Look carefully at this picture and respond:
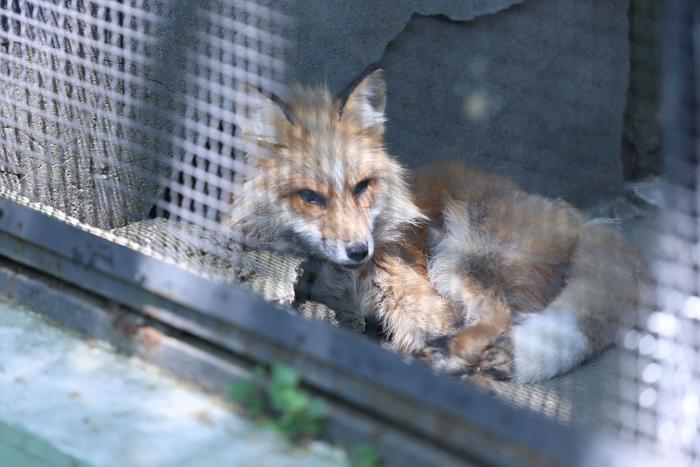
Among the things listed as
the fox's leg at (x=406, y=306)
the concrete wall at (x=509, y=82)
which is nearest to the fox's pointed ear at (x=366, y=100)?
the fox's leg at (x=406, y=306)

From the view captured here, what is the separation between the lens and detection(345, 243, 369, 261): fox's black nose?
3049mm

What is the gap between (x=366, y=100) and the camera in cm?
334

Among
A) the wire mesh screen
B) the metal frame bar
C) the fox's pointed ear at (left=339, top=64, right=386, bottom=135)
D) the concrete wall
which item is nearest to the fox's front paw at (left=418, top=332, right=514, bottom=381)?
the wire mesh screen

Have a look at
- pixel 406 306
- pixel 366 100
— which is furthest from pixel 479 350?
pixel 366 100

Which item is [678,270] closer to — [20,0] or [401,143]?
[20,0]

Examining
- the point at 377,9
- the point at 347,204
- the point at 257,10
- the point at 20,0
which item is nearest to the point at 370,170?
the point at 347,204

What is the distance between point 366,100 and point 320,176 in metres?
0.40

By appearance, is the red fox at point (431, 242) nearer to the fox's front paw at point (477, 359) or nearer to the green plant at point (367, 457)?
the fox's front paw at point (477, 359)

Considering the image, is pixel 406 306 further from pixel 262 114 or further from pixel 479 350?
pixel 262 114

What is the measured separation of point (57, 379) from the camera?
217 centimetres

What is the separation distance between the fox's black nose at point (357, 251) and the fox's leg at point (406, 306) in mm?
361

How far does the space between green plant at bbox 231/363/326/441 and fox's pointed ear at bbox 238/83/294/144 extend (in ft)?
3.78

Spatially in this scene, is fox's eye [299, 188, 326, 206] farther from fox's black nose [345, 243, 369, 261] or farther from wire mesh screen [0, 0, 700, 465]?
fox's black nose [345, 243, 369, 261]

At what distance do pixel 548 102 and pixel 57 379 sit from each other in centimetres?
311
